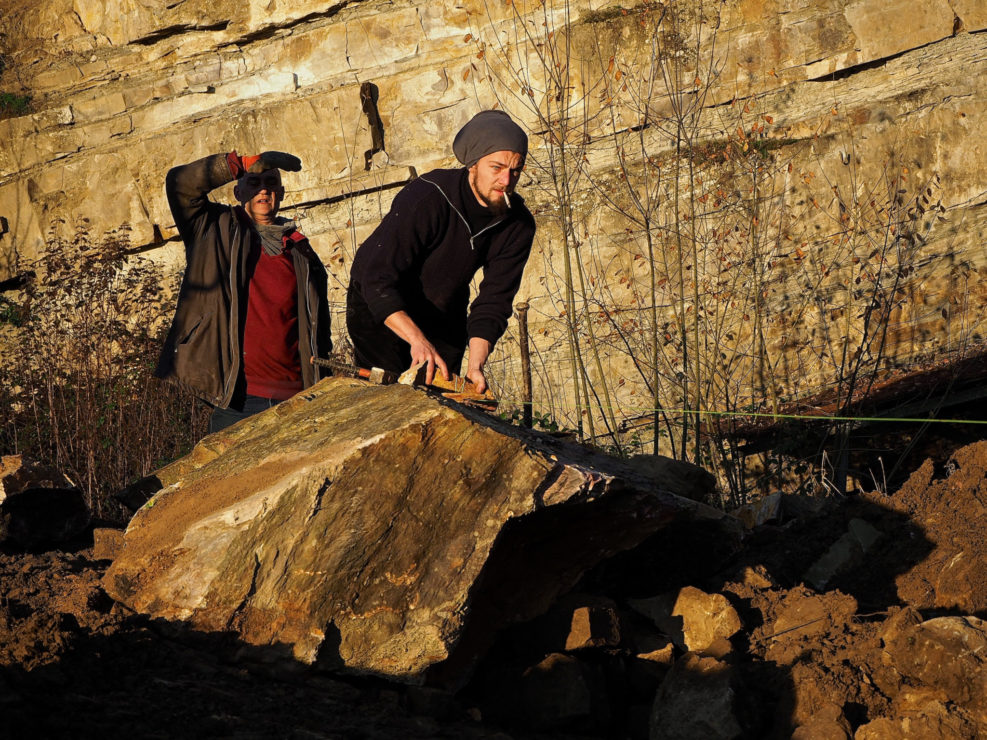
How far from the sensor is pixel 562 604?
352cm

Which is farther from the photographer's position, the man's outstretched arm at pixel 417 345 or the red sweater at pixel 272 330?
the red sweater at pixel 272 330

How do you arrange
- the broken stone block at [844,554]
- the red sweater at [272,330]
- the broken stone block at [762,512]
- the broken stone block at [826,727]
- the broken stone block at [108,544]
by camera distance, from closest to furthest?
the broken stone block at [826,727], the broken stone block at [108,544], the broken stone block at [844,554], the red sweater at [272,330], the broken stone block at [762,512]

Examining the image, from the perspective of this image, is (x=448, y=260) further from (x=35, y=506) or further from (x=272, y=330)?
(x=35, y=506)

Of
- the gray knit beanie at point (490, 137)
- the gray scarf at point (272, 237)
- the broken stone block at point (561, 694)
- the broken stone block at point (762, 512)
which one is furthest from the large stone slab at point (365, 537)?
the broken stone block at point (762, 512)

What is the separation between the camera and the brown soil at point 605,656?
2510mm

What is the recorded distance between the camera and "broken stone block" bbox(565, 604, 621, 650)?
3.34 m

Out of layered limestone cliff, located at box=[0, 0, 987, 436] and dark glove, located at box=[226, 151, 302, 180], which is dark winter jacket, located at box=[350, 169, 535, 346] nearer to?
dark glove, located at box=[226, 151, 302, 180]

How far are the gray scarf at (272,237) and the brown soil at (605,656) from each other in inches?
62.5

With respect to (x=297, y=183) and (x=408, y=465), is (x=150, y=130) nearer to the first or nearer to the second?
(x=297, y=183)

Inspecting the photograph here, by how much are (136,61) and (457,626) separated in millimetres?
9261

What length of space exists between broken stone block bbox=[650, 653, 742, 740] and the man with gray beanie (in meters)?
1.32

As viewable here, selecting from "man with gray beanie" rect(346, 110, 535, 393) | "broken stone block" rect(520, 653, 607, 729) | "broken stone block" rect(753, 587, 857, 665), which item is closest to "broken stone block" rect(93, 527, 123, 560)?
"man with gray beanie" rect(346, 110, 535, 393)

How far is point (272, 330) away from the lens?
4.49m

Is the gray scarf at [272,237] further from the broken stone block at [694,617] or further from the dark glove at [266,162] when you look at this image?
the broken stone block at [694,617]
